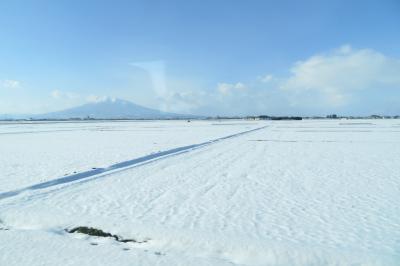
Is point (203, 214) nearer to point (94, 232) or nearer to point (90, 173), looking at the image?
point (94, 232)

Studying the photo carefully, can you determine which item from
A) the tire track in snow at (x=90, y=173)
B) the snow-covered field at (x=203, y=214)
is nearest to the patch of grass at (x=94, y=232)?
the snow-covered field at (x=203, y=214)

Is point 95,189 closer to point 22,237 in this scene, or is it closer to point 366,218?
point 22,237

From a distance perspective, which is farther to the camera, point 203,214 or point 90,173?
point 90,173

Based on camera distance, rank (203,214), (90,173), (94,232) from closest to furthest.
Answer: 1. (94,232)
2. (203,214)
3. (90,173)

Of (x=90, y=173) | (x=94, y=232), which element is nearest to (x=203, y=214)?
(x=94, y=232)

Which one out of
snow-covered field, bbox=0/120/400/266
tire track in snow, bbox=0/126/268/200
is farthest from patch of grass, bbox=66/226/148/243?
tire track in snow, bbox=0/126/268/200

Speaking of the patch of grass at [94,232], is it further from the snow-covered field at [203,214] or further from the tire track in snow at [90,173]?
the tire track in snow at [90,173]

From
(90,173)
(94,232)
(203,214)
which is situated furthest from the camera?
(90,173)

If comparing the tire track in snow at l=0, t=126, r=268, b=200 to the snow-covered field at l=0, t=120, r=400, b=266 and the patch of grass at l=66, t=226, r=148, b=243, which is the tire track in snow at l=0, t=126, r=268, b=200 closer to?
the snow-covered field at l=0, t=120, r=400, b=266

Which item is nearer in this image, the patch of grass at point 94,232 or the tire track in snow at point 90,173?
the patch of grass at point 94,232

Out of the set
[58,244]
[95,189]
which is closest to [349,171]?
[95,189]

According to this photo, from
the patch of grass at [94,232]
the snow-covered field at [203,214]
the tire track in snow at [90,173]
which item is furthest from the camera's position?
the tire track in snow at [90,173]

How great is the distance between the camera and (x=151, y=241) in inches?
225

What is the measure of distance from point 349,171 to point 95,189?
901cm
